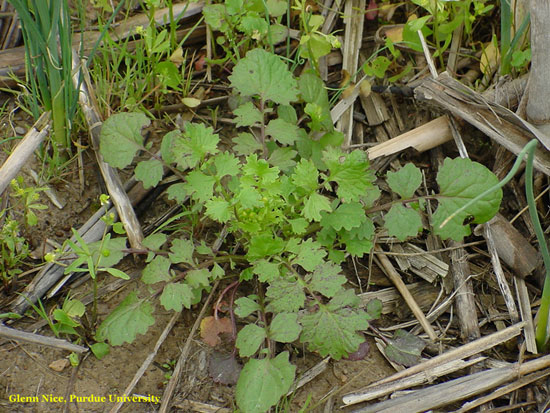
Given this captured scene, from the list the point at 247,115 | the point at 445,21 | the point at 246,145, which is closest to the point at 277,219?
the point at 246,145

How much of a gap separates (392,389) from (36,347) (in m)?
1.30

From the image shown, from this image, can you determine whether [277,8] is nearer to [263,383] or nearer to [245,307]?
[245,307]

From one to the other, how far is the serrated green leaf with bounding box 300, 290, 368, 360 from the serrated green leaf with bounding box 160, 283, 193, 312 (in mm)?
413

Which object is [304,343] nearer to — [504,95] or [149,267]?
[149,267]

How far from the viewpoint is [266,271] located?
2.05 metres

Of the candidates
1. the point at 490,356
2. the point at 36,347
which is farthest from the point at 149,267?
the point at 490,356

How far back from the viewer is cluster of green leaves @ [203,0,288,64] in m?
2.48

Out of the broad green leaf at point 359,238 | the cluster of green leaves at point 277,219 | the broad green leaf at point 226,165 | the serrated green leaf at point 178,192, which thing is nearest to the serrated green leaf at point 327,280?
the cluster of green leaves at point 277,219

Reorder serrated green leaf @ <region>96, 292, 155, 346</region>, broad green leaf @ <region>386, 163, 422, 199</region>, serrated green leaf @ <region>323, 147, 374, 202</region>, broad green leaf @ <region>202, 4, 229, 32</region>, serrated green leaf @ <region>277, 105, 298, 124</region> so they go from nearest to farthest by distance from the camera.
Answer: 1. serrated green leaf @ <region>96, 292, 155, 346</region>
2. serrated green leaf @ <region>323, 147, 374, 202</region>
3. broad green leaf @ <region>386, 163, 422, 199</region>
4. serrated green leaf @ <region>277, 105, 298, 124</region>
5. broad green leaf @ <region>202, 4, 229, 32</region>

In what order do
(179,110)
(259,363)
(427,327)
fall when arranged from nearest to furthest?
1. (259,363)
2. (427,327)
3. (179,110)

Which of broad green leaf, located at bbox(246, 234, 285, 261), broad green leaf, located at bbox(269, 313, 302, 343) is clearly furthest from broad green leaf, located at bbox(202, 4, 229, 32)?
broad green leaf, located at bbox(269, 313, 302, 343)

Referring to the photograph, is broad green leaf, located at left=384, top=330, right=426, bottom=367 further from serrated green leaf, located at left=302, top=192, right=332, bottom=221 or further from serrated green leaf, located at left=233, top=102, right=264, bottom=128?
serrated green leaf, located at left=233, top=102, right=264, bottom=128

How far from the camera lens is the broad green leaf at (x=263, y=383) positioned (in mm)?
1846

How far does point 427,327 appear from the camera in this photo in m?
2.21
